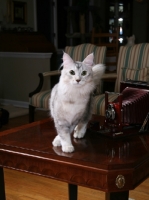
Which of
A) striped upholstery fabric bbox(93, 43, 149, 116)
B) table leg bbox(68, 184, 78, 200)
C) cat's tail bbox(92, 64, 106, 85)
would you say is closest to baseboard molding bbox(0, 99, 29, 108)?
striped upholstery fabric bbox(93, 43, 149, 116)

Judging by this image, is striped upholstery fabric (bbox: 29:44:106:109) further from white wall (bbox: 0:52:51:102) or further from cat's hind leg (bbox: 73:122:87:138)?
cat's hind leg (bbox: 73:122:87:138)

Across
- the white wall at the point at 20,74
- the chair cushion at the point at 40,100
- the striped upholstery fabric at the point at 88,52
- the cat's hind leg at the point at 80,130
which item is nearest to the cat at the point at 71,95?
the cat's hind leg at the point at 80,130

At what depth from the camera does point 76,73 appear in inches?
58.1

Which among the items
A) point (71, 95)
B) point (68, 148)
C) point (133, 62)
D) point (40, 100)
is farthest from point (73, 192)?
point (133, 62)

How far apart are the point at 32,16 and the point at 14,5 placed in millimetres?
550

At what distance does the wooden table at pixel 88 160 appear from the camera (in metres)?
1.31

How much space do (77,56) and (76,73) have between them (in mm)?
2203

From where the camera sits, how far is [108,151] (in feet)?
4.94

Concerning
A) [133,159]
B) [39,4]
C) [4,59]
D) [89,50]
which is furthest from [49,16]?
[133,159]

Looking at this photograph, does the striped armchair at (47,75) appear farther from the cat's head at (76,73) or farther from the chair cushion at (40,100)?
the cat's head at (76,73)

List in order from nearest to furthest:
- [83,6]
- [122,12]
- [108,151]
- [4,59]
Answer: [108,151], [4,59], [83,6], [122,12]

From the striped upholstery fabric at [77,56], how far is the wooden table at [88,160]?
1.58 metres

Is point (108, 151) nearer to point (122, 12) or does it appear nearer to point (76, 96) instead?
point (76, 96)

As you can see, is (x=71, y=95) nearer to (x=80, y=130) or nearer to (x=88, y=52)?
(x=80, y=130)
